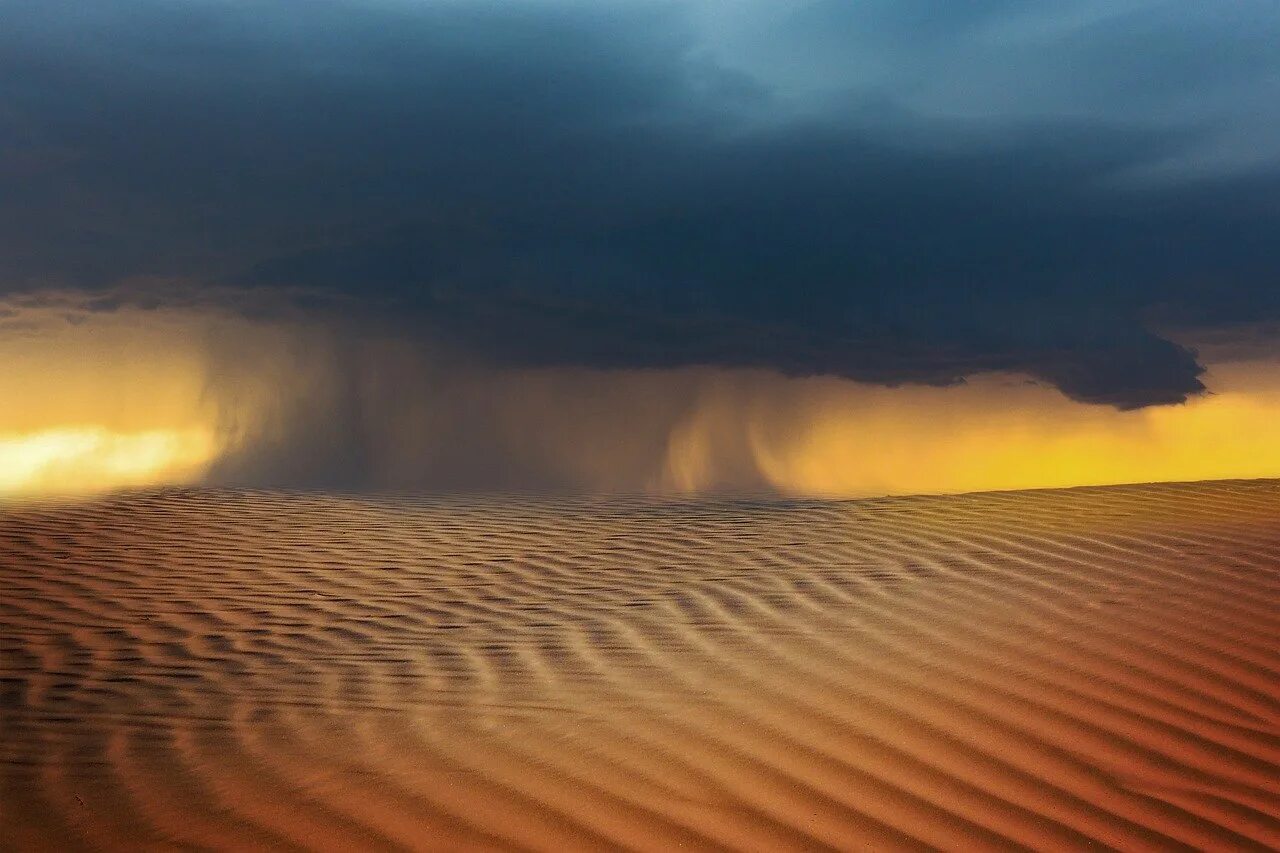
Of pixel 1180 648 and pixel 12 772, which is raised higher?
pixel 1180 648

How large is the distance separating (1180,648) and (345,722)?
425cm

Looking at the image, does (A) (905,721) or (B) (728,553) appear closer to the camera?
(A) (905,721)

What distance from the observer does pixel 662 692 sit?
517 centimetres

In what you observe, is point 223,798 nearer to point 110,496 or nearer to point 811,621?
point 811,621

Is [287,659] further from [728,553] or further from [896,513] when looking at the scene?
[896,513]

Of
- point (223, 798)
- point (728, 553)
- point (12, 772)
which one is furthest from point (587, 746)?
point (728, 553)

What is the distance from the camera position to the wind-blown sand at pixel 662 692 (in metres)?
3.78

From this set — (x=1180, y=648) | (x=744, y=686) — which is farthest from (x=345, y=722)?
(x=1180, y=648)

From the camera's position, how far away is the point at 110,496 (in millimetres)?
12984

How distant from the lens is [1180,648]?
18.4 feet

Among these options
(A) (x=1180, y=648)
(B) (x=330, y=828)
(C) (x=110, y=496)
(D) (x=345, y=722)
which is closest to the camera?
(B) (x=330, y=828)

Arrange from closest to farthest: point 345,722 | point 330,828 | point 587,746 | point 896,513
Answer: point 330,828 < point 587,746 < point 345,722 < point 896,513

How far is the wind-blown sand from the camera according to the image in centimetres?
378

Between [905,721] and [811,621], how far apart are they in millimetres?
1880
